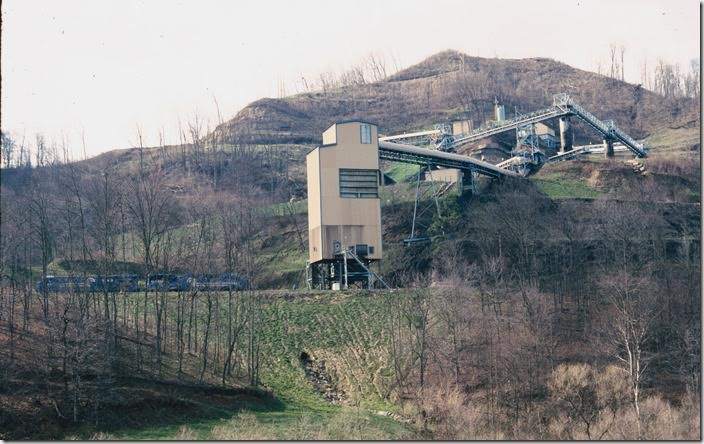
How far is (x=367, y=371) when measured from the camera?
163 feet

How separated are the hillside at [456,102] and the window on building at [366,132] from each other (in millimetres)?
59680

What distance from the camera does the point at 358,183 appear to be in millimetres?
62906

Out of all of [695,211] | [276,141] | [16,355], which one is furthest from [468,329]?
[276,141]

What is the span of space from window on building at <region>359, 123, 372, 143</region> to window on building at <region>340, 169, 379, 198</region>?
208 centimetres

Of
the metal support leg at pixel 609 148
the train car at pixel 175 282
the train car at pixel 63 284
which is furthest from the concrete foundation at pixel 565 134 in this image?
the train car at pixel 63 284

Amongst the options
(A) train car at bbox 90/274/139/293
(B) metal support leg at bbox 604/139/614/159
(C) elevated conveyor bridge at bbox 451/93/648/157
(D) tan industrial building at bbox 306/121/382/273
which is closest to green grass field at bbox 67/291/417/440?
(A) train car at bbox 90/274/139/293

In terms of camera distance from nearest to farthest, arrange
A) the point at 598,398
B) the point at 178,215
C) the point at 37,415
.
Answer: the point at 37,415 → the point at 598,398 → the point at 178,215

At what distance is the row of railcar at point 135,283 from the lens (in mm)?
49250

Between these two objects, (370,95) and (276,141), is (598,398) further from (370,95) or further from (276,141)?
(370,95)

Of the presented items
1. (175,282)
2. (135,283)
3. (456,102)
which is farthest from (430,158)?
(456,102)

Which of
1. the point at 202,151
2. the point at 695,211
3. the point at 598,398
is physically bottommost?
the point at 598,398

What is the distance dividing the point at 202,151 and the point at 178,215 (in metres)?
28.6

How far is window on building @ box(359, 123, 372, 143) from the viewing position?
6291 cm

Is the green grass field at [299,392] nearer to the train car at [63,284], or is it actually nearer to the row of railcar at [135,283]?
the row of railcar at [135,283]
